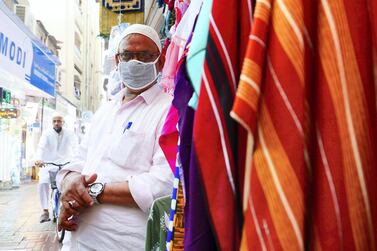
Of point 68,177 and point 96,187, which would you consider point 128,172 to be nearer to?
point 96,187

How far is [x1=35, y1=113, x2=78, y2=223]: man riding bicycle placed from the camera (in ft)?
23.8

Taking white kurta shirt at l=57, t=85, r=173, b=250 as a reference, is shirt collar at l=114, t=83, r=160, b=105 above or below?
above

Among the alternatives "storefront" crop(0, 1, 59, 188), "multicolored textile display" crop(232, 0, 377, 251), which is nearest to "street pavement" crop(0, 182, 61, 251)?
"storefront" crop(0, 1, 59, 188)

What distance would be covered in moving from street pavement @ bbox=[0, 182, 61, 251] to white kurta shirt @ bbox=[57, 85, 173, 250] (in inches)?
168

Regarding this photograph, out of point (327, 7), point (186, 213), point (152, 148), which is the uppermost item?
point (327, 7)

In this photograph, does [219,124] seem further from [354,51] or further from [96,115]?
[96,115]

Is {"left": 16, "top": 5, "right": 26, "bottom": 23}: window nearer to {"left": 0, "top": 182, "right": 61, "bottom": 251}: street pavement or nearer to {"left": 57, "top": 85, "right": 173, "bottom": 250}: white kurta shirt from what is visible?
{"left": 0, "top": 182, "right": 61, "bottom": 251}: street pavement

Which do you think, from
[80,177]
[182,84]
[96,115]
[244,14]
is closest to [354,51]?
[244,14]

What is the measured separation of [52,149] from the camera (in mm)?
7332

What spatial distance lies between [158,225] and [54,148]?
6.26 metres

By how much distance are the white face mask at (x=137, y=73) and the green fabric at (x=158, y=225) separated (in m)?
0.78

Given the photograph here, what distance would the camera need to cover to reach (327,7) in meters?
0.70

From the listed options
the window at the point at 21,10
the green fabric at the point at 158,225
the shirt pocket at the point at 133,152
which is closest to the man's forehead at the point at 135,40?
the shirt pocket at the point at 133,152

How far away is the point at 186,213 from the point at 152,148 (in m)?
1.03
